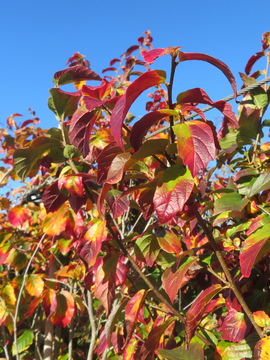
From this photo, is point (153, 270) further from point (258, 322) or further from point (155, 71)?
point (155, 71)

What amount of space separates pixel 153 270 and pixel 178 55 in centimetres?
201

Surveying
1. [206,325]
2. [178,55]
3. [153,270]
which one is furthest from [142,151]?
[153,270]

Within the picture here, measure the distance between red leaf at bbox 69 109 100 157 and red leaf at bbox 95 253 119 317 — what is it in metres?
0.42

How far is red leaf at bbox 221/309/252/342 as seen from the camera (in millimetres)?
889

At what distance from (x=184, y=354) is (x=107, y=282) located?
0.36 m

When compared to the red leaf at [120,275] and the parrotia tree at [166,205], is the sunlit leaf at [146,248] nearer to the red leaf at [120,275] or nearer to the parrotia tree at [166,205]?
the parrotia tree at [166,205]

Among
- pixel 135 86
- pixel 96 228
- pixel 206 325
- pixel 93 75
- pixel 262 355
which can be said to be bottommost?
pixel 206 325

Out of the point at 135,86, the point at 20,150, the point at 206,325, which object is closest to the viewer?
the point at 135,86

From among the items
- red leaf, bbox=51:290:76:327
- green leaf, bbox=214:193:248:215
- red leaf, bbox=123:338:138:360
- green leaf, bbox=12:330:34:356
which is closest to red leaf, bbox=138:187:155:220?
green leaf, bbox=214:193:248:215

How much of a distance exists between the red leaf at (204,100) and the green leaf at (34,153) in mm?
588

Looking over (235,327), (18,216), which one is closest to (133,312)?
(235,327)

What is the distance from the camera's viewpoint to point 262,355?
0.63 m

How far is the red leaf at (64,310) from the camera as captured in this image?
5.50ft

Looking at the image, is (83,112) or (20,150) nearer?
(83,112)
